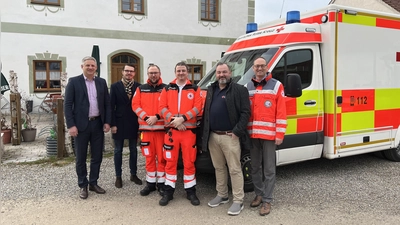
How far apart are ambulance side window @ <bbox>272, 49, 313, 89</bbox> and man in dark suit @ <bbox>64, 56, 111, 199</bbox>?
92.5 inches

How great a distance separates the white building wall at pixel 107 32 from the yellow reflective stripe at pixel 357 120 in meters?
10.9

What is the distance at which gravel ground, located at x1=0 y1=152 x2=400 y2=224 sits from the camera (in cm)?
380

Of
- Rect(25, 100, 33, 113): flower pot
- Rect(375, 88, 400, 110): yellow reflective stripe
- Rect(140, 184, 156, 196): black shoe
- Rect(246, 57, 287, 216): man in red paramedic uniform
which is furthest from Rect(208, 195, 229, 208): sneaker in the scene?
Rect(25, 100, 33, 113): flower pot

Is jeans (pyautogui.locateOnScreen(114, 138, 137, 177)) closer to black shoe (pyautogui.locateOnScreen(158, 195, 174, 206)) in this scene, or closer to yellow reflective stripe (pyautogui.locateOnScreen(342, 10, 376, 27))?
black shoe (pyautogui.locateOnScreen(158, 195, 174, 206))

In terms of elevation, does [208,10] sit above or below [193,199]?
above

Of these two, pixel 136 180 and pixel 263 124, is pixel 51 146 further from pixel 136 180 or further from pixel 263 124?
pixel 263 124

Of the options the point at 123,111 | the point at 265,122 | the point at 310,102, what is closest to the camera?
the point at 265,122

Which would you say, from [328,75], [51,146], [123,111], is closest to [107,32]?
[51,146]

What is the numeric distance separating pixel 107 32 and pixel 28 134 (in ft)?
23.2

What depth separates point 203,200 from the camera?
4.35m

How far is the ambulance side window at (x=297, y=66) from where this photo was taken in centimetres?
467

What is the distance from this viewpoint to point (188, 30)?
15.5 metres

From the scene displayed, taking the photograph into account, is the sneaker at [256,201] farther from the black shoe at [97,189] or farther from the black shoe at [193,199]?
the black shoe at [97,189]

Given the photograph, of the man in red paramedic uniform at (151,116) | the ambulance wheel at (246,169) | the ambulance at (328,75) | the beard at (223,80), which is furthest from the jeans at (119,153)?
the beard at (223,80)
